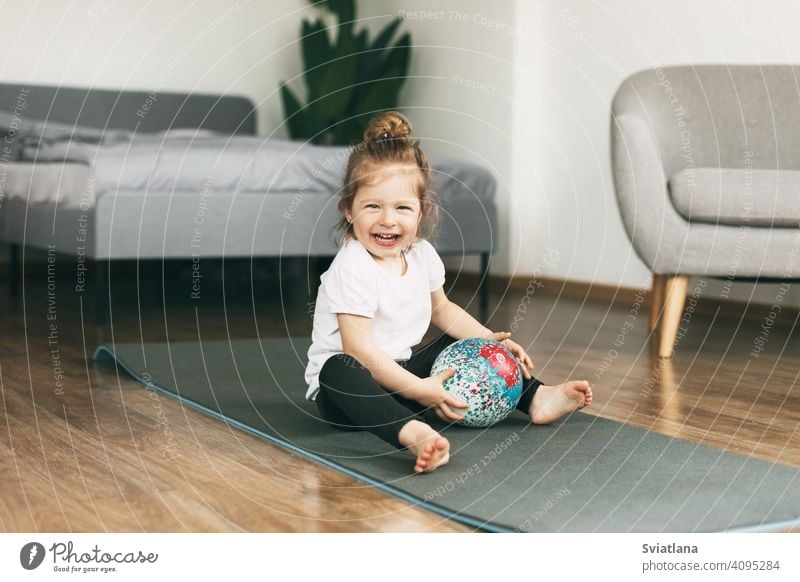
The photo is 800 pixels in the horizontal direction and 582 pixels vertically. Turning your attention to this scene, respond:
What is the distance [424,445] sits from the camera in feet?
4.49

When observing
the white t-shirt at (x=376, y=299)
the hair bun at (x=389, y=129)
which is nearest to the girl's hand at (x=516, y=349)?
the white t-shirt at (x=376, y=299)

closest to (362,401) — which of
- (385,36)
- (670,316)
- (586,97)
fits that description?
(670,316)

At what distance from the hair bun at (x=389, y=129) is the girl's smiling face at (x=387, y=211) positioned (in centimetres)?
6

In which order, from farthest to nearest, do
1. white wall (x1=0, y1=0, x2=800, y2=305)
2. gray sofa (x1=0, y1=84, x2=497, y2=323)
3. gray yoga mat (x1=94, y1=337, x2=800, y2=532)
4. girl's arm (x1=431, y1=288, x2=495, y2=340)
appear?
white wall (x1=0, y1=0, x2=800, y2=305) → gray sofa (x1=0, y1=84, x2=497, y2=323) → girl's arm (x1=431, y1=288, x2=495, y2=340) → gray yoga mat (x1=94, y1=337, x2=800, y2=532)

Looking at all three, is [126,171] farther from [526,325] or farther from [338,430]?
[338,430]

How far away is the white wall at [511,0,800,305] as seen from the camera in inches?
138

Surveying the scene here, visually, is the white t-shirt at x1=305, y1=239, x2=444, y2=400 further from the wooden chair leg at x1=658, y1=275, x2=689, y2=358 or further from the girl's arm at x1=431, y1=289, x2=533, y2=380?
the wooden chair leg at x1=658, y1=275, x2=689, y2=358

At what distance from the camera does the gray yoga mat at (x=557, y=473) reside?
1.18 m

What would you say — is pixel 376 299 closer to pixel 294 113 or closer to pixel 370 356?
pixel 370 356

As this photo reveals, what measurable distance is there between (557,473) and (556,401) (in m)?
0.28

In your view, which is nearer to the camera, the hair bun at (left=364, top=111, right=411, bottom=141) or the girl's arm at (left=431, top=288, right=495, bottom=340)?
the hair bun at (left=364, top=111, right=411, bottom=141)

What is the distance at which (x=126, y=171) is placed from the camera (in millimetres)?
3076

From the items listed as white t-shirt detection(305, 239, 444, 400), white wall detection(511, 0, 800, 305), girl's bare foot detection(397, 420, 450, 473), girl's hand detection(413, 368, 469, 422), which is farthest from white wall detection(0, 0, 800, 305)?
girl's bare foot detection(397, 420, 450, 473)

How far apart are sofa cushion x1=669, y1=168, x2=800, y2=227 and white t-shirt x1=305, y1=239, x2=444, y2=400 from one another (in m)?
0.94
